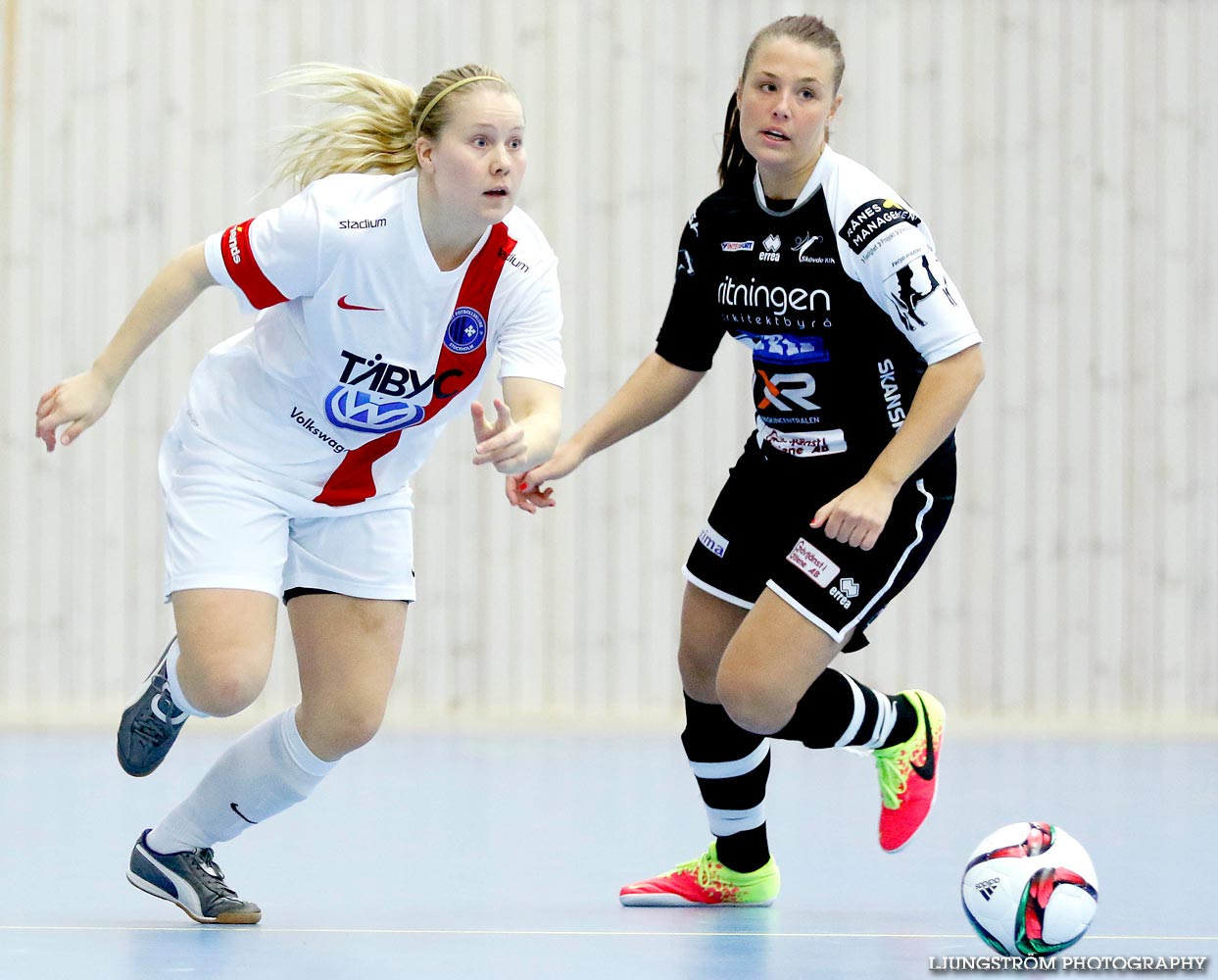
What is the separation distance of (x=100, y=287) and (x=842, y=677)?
13.9 feet

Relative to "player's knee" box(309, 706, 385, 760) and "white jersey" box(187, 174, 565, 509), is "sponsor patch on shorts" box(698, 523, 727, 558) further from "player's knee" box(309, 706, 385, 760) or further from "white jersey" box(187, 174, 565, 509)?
"player's knee" box(309, 706, 385, 760)

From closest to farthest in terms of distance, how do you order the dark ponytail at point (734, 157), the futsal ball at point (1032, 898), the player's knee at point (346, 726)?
the futsal ball at point (1032, 898), the player's knee at point (346, 726), the dark ponytail at point (734, 157)

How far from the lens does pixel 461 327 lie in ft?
10.2

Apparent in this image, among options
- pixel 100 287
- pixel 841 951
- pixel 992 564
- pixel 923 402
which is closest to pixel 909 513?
pixel 923 402

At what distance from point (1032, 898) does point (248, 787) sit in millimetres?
1456

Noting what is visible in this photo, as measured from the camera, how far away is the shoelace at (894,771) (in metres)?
3.44

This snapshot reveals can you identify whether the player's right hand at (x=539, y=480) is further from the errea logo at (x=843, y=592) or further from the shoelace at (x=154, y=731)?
the shoelace at (x=154, y=731)

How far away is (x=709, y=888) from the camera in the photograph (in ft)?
11.3

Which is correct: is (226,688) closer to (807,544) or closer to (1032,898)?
(807,544)

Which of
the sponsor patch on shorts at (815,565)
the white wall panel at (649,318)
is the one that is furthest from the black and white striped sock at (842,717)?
the white wall panel at (649,318)

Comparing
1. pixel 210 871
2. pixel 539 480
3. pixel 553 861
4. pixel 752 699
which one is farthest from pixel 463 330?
pixel 553 861

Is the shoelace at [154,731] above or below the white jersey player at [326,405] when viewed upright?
below

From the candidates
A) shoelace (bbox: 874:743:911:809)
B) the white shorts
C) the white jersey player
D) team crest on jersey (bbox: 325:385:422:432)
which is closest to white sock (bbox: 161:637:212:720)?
the white jersey player

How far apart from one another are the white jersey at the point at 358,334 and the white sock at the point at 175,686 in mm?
386
